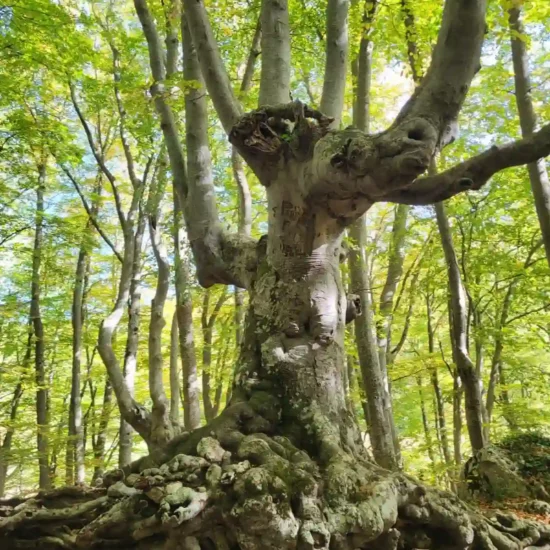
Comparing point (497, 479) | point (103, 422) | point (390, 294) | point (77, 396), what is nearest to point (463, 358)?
point (497, 479)

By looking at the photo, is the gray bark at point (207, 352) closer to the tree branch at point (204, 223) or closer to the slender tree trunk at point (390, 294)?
the slender tree trunk at point (390, 294)

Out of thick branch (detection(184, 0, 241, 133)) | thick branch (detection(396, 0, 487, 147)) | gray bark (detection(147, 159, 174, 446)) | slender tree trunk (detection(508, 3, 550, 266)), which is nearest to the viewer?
thick branch (detection(396, 0, 487, 147))

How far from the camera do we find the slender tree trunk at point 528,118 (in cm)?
573

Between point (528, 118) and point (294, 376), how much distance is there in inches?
186

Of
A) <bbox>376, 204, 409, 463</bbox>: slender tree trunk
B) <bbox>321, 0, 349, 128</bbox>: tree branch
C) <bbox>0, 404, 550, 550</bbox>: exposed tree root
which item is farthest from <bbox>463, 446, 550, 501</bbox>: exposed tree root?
<bbox>376, 204, 409, 463</bbox>: slender tree trunk

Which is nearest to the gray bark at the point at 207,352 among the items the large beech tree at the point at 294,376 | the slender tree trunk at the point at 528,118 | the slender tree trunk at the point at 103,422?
the slender tree trunk at the point at 103,422

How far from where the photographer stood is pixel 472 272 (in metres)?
10.8

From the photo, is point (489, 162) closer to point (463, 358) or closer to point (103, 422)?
point (463, 358)

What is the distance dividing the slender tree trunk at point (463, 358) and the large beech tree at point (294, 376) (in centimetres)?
274

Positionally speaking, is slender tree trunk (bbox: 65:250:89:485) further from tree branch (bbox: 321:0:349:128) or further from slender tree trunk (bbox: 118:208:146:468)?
tree branch (bbox: 321:0:349:128)

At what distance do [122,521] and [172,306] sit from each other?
13.8 metres

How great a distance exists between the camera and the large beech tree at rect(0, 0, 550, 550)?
252cm

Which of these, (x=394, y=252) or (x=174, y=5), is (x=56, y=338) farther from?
(x=174, y=5)

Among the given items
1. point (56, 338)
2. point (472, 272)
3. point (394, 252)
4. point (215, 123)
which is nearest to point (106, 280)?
point (56, 338)
